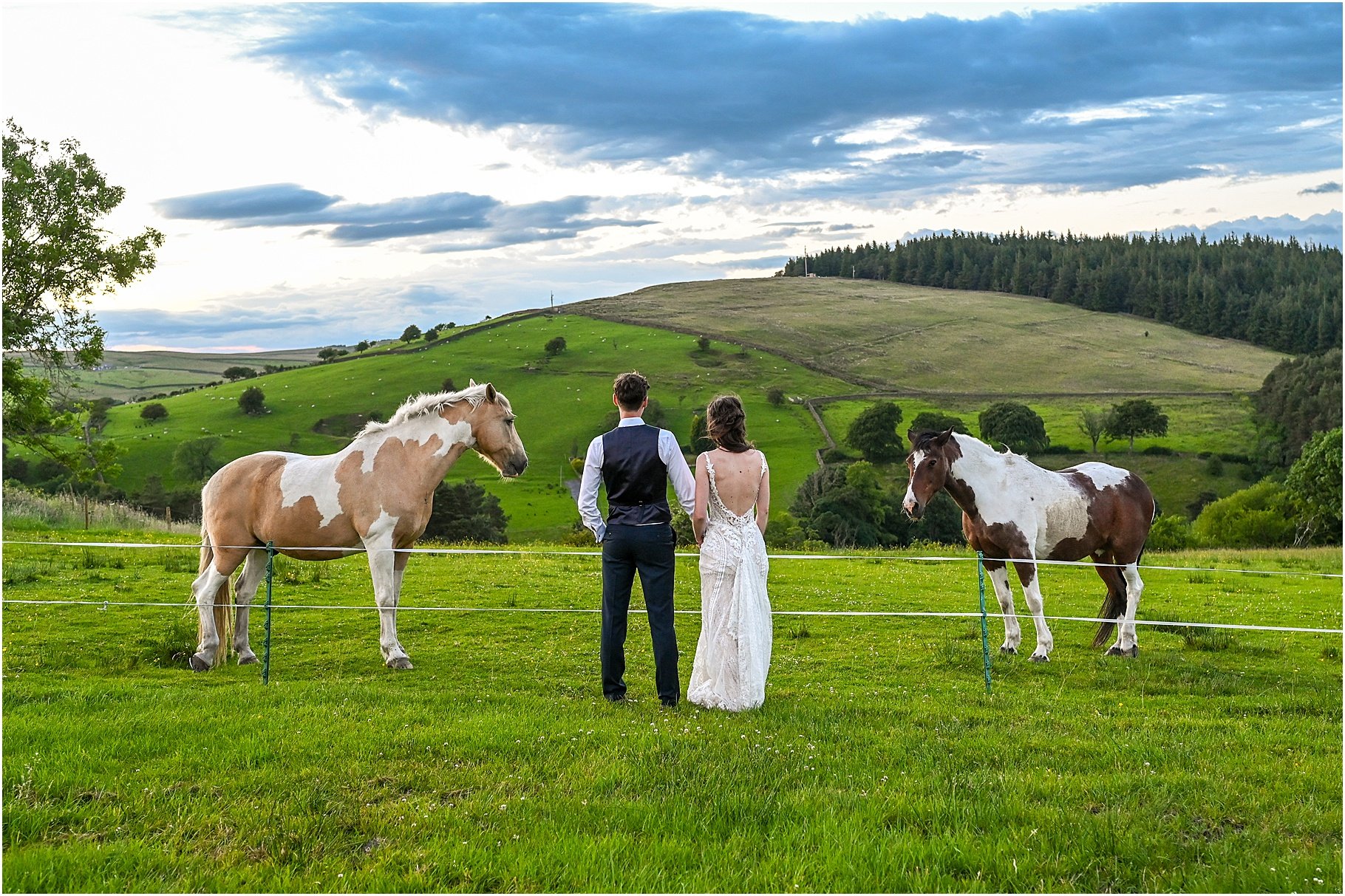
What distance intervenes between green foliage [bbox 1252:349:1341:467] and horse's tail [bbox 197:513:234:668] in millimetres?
84027

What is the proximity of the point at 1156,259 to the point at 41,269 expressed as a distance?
16008 centimetres

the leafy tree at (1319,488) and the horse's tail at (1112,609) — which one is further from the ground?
the horse's tail at (1112,609)

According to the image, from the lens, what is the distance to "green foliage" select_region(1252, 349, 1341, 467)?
7794 cm

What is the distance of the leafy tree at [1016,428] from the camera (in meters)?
75.9

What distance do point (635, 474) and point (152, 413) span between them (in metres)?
89.5

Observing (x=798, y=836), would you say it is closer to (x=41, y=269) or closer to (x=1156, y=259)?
(x=41, y=269)

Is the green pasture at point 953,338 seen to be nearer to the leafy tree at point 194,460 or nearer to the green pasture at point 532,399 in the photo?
the green pasture at point 532,399

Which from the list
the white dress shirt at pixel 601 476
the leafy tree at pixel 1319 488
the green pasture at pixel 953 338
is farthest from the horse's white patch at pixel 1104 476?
the green pasture at pixel 953 338

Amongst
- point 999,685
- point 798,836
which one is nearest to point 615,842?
point 798,836

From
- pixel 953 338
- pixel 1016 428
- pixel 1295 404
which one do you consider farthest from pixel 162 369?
pixel 1295 404

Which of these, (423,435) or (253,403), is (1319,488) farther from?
(253,403)

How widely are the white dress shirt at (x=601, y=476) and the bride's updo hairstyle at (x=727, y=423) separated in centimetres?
37

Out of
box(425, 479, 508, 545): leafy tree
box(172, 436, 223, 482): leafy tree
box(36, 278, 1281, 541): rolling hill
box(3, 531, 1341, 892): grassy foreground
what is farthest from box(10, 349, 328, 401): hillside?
box(3, 531, 1341, 892): grassy foreground

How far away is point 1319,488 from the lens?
49.8 m
